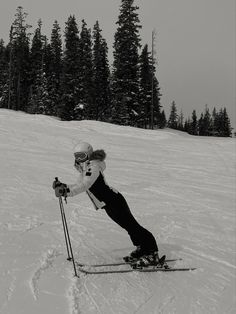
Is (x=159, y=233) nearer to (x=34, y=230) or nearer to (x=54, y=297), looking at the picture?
(x=34, y=230)

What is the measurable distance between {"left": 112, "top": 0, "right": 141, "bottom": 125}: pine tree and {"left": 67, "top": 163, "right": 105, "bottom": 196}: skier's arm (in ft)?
116

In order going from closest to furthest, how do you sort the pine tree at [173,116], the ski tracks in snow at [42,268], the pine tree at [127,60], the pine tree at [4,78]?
the ski tracks in snow at [42,268] < the pine tree at [127,60] < the pine tree at [4,78] < the pine tree at [173,116]

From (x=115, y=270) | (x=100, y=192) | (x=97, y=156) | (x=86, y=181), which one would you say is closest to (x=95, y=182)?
(x=100, y=192)

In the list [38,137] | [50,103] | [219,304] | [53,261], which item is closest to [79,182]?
[53,261]

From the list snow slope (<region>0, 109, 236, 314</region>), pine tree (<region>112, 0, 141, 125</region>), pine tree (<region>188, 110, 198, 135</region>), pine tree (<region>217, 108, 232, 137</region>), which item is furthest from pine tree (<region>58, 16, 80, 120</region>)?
pine tree (<region>188, 110, 198, 135</region>)

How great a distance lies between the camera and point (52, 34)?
62.1 meters

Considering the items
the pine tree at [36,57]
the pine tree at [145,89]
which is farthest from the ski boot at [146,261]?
the pine tree at [36,57]

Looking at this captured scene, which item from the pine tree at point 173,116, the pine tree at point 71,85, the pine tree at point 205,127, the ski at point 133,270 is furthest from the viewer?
the pine tree at point 173,116

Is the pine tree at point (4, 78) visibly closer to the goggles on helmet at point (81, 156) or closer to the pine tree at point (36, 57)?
the pine tree at point (36, 57)

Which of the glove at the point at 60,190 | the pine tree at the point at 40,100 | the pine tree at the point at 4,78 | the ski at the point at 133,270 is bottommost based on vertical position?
the ski at the point at 133,270

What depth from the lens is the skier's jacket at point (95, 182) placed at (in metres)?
5.86

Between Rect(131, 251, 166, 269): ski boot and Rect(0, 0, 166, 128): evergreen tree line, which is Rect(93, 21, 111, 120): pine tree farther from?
Rect(131, 251, 166, 269): ski boot

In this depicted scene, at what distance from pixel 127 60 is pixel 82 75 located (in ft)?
26.6

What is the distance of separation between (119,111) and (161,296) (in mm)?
35735
